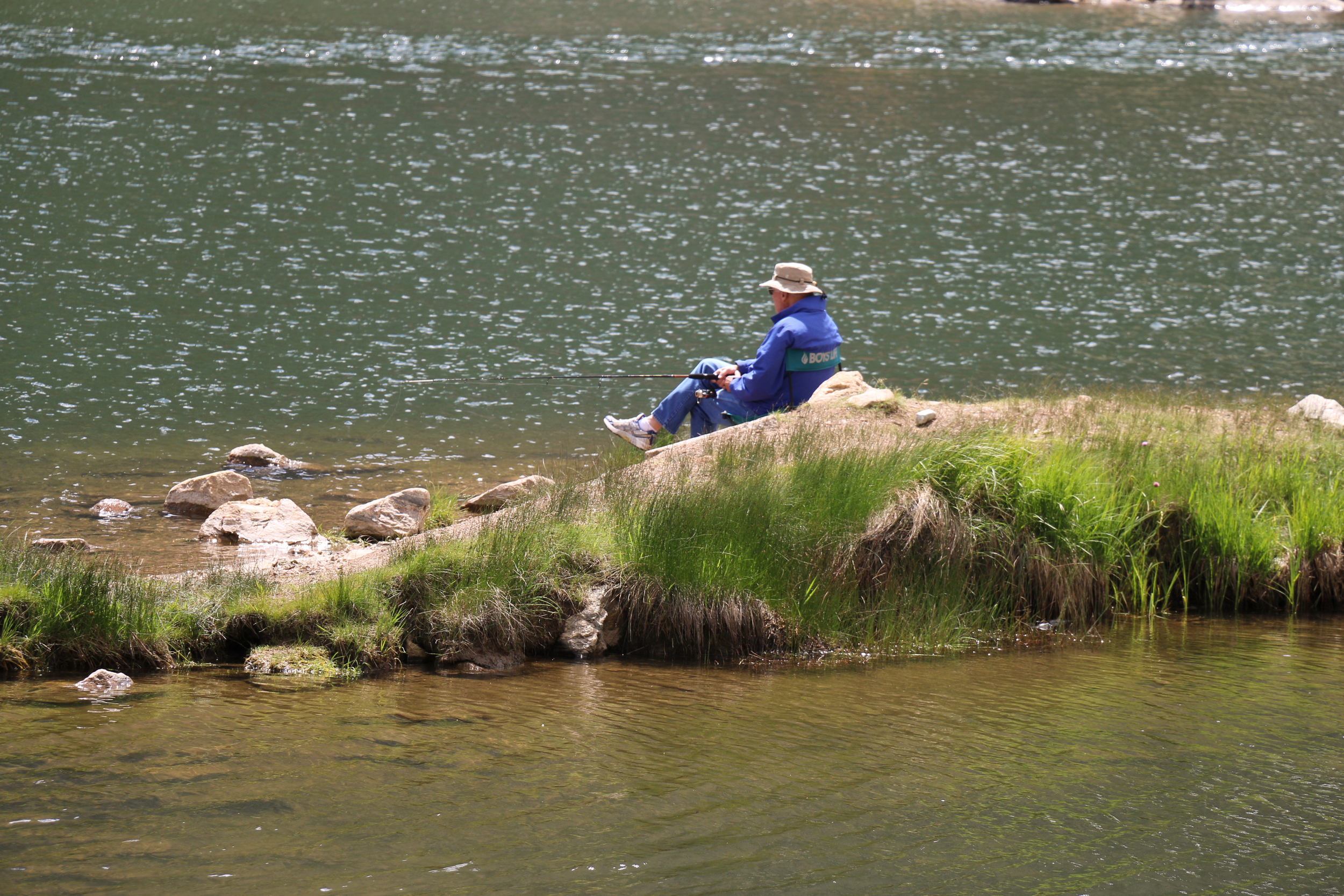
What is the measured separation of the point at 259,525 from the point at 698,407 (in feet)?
13.6

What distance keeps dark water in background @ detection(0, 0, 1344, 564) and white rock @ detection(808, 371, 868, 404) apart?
344 cm

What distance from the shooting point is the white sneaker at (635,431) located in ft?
41.8

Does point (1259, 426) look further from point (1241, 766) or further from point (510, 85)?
point (510, 85)

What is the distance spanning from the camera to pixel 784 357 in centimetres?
1178

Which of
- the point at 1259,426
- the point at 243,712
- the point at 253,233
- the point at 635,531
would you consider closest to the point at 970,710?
the point at 635,531

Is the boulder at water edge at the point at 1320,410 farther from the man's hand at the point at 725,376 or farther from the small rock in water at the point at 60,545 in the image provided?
the small rock in water at the point at 60,545

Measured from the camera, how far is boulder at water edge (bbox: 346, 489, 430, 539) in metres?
11.2

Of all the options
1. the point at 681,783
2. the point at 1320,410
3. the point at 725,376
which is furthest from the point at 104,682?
the point at 1320,410

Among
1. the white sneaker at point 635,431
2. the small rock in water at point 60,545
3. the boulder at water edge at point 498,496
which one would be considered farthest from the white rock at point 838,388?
the small rock in water at point 60,545

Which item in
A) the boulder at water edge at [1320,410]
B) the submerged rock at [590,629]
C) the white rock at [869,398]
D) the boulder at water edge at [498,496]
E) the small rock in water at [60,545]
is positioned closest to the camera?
the submerged rock at [590,629]

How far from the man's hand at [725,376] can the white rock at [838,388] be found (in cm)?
77

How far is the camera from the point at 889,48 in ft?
180

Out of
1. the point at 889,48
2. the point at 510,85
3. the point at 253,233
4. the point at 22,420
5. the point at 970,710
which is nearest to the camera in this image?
the point at 970,710

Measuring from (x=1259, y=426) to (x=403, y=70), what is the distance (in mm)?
38807
